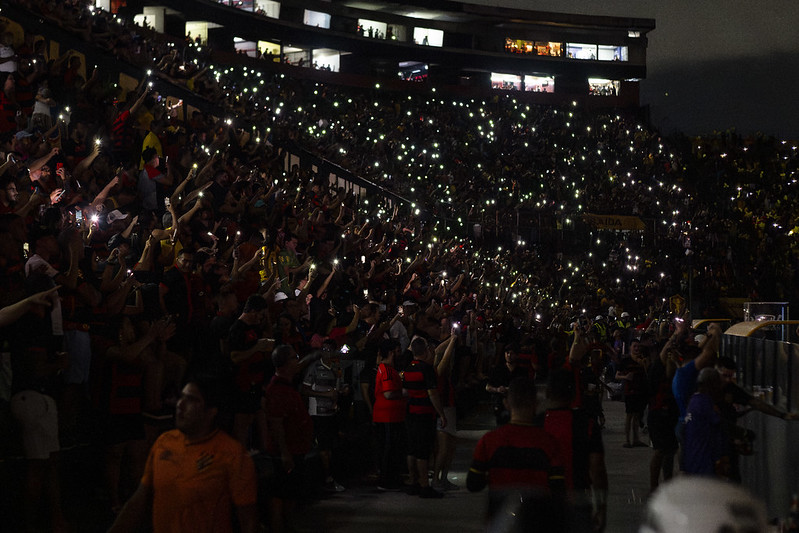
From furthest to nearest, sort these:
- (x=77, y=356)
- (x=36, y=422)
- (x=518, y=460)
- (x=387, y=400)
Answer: (x=387, y=400) → (x=77, y=356) → (x=36, y=422) → (x=518, y=460)

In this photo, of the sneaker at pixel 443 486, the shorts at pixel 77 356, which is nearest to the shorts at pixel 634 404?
the sneaker at pixel 443 486

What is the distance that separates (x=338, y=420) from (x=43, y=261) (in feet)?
19.6

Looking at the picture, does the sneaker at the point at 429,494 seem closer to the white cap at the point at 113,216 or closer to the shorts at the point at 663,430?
the shorts at the point at 663,430

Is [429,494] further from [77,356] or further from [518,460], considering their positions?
[518,460]

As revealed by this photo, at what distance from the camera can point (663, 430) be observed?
1280cm

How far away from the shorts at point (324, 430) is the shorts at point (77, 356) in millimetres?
4517

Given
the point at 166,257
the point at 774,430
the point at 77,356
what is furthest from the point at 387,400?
the point at 77,356

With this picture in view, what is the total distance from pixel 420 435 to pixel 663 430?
3.05 meters

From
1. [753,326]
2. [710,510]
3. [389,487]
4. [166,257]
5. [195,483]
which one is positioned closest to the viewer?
[710,510]

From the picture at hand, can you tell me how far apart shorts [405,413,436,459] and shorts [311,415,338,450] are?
3.32 feet

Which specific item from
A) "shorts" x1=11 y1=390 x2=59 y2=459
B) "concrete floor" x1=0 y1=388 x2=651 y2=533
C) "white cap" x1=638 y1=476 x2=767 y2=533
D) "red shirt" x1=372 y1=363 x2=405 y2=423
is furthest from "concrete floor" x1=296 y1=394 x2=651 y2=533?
"white cap" x1=638 y1=476 x2=767 y2=533

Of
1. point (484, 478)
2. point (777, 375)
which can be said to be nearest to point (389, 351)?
point (777, 375)

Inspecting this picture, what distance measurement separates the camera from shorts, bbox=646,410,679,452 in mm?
12641

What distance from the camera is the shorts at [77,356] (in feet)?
29.0
